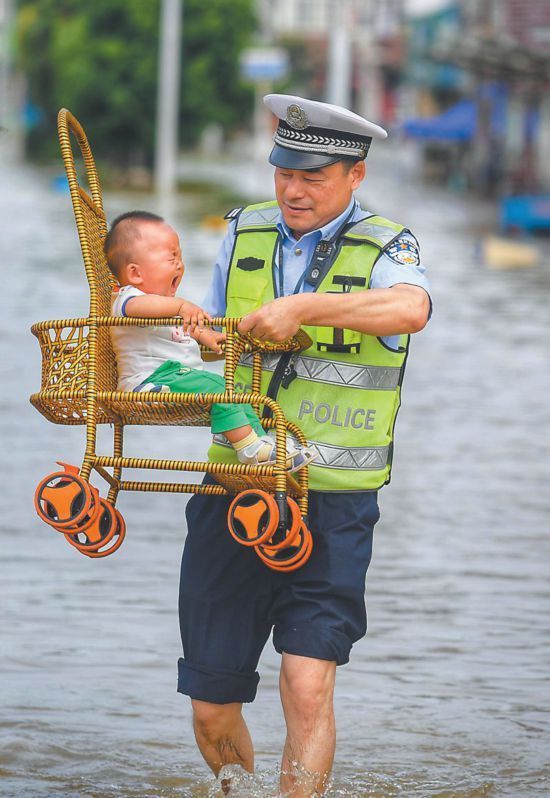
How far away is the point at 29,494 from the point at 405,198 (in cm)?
3137

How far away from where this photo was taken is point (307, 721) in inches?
174

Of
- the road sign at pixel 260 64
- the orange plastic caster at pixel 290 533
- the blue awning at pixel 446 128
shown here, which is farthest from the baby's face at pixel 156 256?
the blue awning at pixel 446 128

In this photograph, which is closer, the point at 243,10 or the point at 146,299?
the point at 146,299

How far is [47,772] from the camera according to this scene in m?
5.44

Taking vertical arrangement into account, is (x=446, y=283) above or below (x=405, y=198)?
above

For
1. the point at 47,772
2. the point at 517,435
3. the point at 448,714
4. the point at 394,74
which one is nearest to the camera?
the point at 47,772

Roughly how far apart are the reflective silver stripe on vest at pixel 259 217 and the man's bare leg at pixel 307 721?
110cm

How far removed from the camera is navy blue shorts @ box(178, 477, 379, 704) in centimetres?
452

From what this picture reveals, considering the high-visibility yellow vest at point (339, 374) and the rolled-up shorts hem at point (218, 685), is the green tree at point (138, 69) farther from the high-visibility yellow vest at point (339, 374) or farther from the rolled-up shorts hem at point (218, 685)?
the rolled-up shorts hem at point (218, 685)

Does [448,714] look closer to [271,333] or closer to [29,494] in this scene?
[271,333]

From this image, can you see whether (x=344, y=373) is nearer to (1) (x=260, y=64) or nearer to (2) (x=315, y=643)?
(2) (x=315, y=643)

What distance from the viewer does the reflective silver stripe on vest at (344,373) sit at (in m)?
4.52

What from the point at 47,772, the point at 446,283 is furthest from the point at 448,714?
the point at 446,283

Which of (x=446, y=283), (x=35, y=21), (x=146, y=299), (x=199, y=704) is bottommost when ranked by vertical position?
(x=35, y=21)
